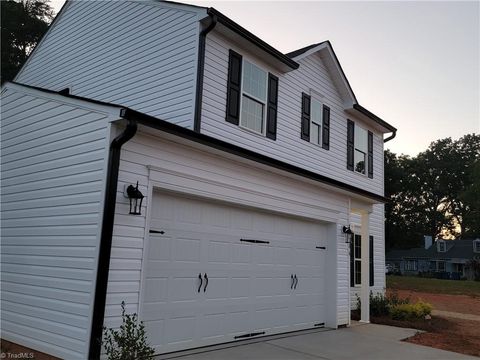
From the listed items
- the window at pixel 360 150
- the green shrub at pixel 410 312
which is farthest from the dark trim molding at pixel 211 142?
the window at pixel 360 150

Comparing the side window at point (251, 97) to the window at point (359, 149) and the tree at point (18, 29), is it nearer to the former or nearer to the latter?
the window at point (359, 149)

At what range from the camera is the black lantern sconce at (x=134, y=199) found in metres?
6.50

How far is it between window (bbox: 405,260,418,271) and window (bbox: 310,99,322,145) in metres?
52.2

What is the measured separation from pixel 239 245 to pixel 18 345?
3.98m

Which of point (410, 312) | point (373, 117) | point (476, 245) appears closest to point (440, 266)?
point (476, 245)

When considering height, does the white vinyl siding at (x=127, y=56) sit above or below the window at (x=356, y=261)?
above

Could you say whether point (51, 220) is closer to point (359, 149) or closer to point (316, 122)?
point (316, 122)

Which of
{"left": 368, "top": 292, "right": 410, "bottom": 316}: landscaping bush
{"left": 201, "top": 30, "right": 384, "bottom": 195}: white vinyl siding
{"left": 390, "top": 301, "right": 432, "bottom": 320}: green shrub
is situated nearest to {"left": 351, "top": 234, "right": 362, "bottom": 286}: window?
{"left": 368, "top": 292, "right": 410, "bottom": 316}: landscaping bush

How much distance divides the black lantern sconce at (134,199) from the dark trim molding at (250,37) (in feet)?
16.7

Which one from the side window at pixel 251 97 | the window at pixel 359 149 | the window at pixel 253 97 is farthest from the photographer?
the window at pixel 359 149

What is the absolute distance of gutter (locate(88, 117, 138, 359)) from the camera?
5.95 m

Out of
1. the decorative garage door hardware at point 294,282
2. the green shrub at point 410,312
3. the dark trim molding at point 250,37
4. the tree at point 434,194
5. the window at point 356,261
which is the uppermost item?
the tree at point 434,194

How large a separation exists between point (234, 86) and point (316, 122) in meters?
4.00

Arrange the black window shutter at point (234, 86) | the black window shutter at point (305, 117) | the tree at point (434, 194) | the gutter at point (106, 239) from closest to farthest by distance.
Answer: the gutter at point (106, 239) → the black window shutter at point (234, 86) → the black window shutter at point (305, 117) → the tree at point (434, 194)
